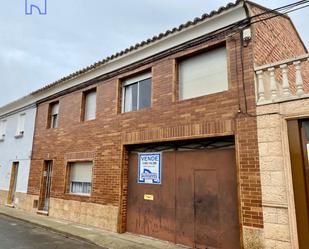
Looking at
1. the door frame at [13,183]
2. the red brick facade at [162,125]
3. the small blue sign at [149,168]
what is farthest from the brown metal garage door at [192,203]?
the door frame at [13,183]

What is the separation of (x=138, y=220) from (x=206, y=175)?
2569 mm

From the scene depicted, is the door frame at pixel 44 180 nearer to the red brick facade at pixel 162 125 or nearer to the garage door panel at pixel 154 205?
the red brick facade at pixel 162 125

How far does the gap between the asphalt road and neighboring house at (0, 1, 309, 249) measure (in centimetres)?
118

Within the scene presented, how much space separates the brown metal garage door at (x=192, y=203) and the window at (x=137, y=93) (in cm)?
186

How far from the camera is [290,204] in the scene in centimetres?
479

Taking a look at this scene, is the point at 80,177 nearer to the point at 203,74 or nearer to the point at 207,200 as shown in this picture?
the point at 207,200

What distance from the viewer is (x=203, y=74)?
672 cm

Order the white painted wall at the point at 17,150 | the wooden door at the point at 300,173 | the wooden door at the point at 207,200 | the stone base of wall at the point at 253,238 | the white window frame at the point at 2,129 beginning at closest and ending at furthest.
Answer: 1. the wooden door at the point at 300,173
2. the stone base of wall at the point at 253,238
3. the wooden door at the point at 207,200
4. the white painted wall at the point at 17,150
5. the white window frame at the point at 2,129

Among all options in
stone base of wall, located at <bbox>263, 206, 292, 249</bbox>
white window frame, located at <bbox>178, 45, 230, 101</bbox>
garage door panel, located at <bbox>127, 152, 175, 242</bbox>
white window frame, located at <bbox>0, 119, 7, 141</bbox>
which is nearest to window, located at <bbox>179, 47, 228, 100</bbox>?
white window frame, located at <bbox>178, 45, 230, 101</bbox>

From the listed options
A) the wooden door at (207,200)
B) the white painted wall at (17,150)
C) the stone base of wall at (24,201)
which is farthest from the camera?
the white painted wall at (17,150)

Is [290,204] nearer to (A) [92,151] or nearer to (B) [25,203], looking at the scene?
(A) [92,151]

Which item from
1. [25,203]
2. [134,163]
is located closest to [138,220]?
[134,163]

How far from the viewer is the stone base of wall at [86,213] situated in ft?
26.0

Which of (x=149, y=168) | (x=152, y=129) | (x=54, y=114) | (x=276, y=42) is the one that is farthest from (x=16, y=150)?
(x=276, y=42)
